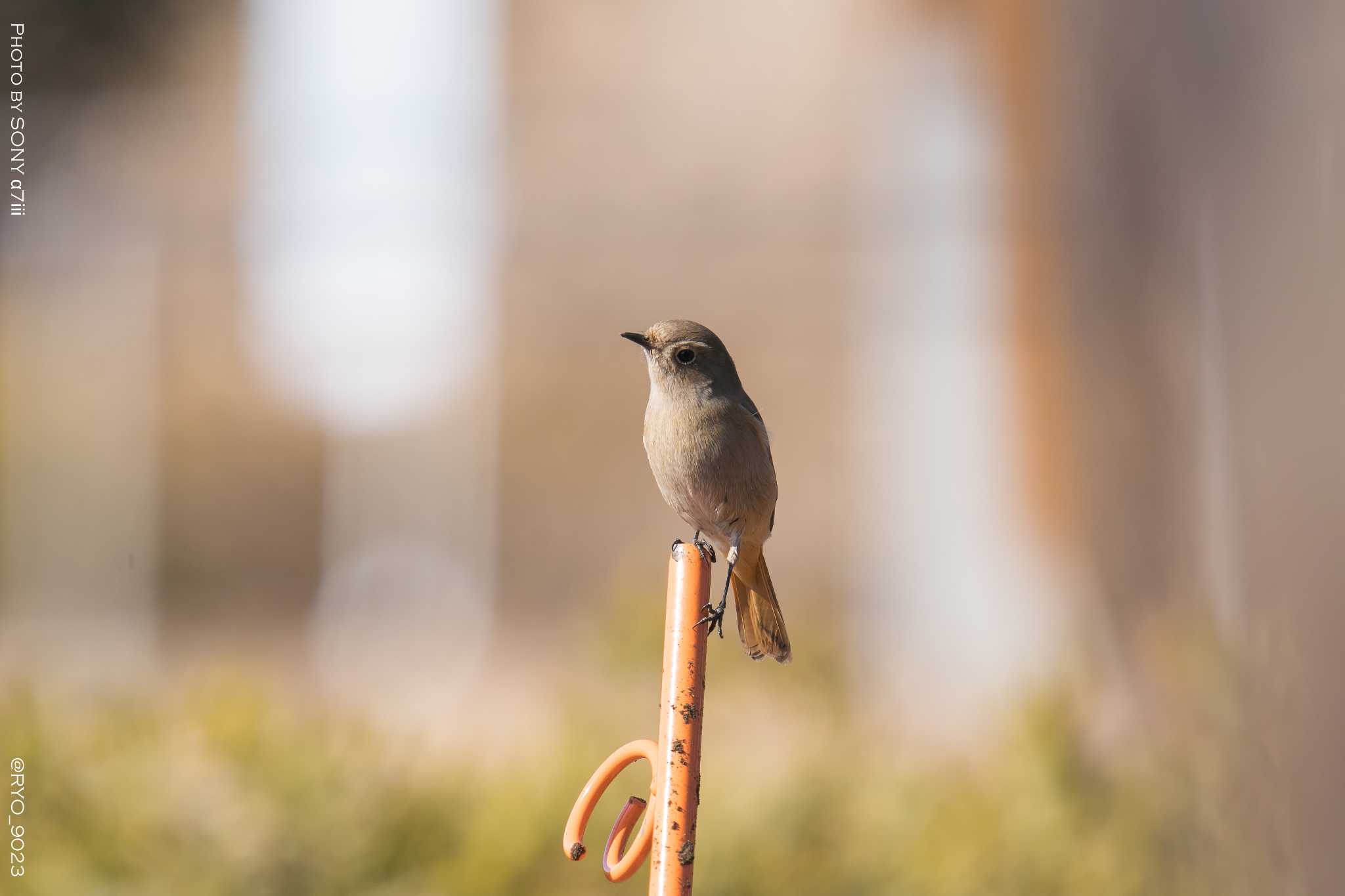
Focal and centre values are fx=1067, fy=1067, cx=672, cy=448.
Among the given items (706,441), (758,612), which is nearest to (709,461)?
(706,441)

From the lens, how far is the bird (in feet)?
6.06

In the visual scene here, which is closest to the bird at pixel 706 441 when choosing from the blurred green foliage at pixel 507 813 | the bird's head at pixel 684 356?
the bird's head at pixel 684 356

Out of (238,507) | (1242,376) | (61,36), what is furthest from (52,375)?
(1242,376)

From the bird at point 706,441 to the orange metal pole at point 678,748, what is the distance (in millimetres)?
463

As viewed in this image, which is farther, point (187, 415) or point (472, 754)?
point (187, 415)

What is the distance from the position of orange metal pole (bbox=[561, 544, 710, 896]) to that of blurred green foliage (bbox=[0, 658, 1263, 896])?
5.62 ft

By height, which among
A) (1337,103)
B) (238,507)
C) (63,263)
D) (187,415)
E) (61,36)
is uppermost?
(61,36)

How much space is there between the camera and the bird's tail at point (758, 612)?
6.70ft

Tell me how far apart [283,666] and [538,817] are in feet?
3.61

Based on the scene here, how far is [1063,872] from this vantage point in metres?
3.07

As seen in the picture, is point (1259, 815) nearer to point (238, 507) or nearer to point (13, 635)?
point (238, 507)

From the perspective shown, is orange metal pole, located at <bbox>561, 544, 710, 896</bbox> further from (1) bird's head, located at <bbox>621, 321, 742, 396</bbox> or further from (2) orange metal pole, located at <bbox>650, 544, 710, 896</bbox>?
(1) bird's head, located at <bbox>621, 321, 742, 396</bbox>

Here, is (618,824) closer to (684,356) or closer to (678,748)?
(678,748)

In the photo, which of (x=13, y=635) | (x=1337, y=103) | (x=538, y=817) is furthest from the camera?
(x=13, y=635)
